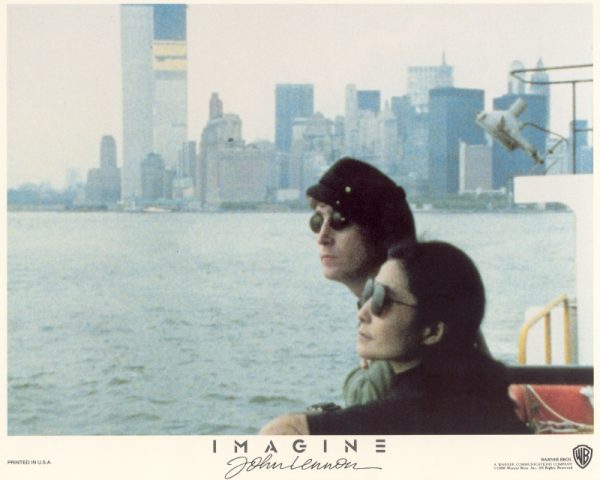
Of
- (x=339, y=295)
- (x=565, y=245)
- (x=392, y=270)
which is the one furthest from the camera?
(x=565, y=245)

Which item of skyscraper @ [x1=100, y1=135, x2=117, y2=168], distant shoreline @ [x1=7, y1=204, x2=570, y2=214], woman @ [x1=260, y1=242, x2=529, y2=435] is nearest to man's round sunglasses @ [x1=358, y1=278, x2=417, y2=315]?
woman @ [x1=260, y1=242, x2=529, y2=435]

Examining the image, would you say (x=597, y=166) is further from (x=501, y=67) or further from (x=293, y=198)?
A: (x=293, y=198)

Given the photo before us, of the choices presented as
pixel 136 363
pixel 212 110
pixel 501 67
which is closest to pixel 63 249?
pixel 136 363

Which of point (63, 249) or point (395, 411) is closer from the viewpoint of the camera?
point (395, 411)

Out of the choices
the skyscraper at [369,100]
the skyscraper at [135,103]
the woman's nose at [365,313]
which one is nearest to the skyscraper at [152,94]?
the skyscraper at [135,103]
